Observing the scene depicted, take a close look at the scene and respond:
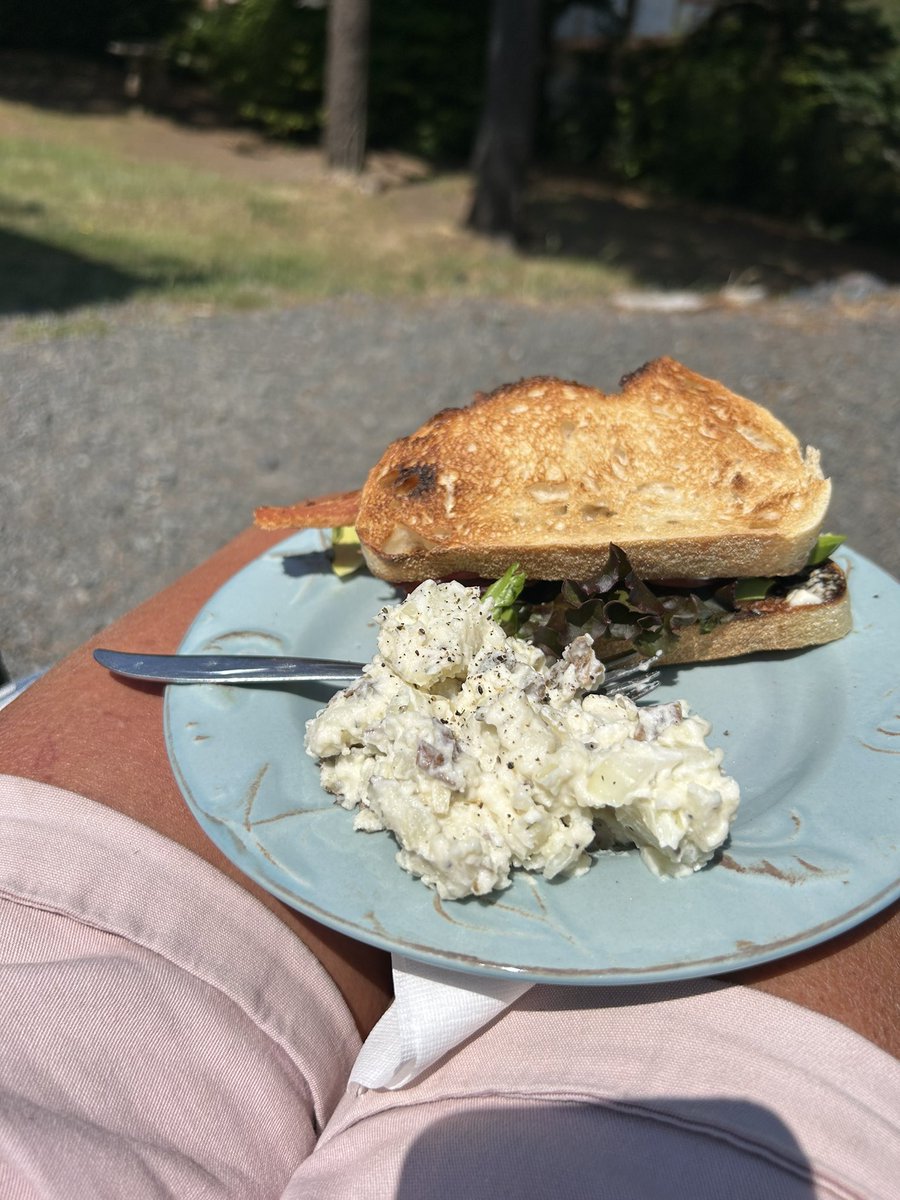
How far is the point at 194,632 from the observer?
192cm

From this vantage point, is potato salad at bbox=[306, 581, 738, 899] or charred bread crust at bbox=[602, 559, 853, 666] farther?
charred bread crust at bbox=[602, 559, 853, 666]

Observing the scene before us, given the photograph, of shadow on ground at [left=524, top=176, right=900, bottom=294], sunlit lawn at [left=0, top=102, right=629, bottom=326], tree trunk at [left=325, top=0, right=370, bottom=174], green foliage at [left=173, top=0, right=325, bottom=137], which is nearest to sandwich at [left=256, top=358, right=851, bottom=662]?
sunlit lawn at [left=0, top=102, right=629, bottom=326]

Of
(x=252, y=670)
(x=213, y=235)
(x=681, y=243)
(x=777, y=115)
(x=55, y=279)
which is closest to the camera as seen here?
(x=252, y=670)

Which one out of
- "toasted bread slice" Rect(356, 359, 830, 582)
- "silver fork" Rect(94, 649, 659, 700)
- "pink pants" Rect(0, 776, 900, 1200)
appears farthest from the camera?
"toasted bread slice" Rect(356, 359, 830, 582)

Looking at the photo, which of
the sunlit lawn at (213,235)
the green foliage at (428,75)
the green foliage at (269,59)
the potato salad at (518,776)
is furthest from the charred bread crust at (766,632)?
the green foliage at (269,59)

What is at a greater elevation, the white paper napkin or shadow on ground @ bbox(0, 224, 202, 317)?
the white paper napkin

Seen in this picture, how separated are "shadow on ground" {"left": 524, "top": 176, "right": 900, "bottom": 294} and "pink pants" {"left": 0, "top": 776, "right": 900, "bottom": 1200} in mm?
9582

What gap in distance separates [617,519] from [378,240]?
995 centimetres

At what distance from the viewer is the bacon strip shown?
2045 mm

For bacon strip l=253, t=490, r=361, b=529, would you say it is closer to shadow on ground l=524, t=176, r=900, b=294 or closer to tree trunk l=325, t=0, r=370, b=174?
shadow on ground l=524, t=176, r=900, b=294

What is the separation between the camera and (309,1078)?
1364 mm

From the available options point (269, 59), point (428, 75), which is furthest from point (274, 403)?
point (269, 59)

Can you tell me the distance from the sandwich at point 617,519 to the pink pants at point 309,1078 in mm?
752

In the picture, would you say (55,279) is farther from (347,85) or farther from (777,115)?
(777,115)
